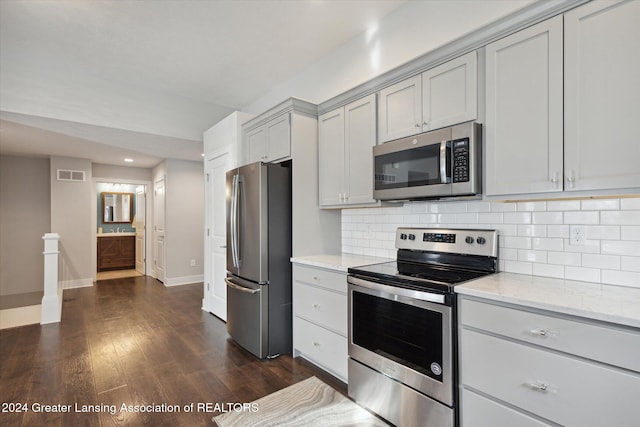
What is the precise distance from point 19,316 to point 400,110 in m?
5.34

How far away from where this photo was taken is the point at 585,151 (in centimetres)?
150

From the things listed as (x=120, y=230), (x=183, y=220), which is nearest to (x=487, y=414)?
(x=183, y=220)

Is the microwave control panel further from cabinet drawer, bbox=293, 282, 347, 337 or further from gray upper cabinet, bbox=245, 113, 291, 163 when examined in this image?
gray upper cabinet, bbox=245, 113, 291, 163

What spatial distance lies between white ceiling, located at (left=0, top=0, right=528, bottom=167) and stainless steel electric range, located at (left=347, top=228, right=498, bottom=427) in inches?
75.6

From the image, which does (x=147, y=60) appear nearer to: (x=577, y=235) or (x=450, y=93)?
(x=450, y=93)

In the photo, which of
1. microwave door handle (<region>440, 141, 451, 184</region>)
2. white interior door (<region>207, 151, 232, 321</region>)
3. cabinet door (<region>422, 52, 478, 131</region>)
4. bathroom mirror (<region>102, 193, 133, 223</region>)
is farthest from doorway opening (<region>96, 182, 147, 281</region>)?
microwave door handle (<region>440, 141, 451, 184</region>)

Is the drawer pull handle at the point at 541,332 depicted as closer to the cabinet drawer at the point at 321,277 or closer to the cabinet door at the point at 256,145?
the cabinet drawer at the point at 321,277

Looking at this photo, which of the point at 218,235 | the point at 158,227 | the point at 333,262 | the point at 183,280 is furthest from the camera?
the point at 158,227

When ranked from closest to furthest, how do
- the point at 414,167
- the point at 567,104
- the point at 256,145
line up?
the point at 567,104 → the point at 414,167 → the point at 256,145

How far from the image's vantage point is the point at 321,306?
2535 millimetres

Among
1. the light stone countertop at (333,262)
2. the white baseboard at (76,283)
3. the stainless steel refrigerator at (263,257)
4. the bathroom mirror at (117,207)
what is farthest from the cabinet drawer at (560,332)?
the bathroom mirror at (117,207)

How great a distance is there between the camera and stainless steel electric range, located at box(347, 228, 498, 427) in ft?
5.44

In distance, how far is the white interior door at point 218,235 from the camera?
4.00m

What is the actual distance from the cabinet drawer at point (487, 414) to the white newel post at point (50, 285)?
15.2 ft
